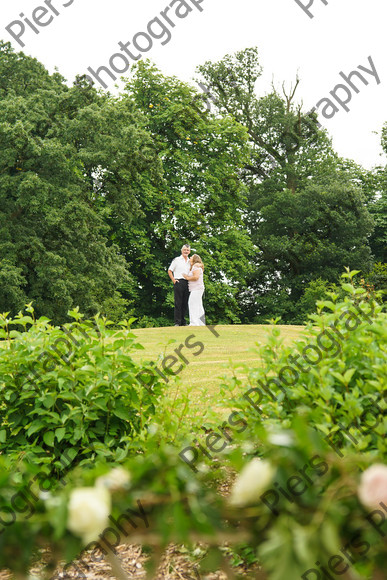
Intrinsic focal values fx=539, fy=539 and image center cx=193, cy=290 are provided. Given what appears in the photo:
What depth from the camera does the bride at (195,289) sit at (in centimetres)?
1312

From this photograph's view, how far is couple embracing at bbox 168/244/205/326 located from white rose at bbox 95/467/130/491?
12.0 meters

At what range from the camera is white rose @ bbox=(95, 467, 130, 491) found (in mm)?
1017

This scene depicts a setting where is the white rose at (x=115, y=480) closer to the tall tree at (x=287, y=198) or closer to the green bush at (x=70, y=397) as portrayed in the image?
the green bush at (x=70, y=397)

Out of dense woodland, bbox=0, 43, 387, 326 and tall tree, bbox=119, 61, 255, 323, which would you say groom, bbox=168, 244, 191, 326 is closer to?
dense woodland, bbox=0, 43, 387, 326

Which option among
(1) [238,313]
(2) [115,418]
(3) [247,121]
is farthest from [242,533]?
(3) [247,121]

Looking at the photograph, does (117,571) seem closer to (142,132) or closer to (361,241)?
(142,132)

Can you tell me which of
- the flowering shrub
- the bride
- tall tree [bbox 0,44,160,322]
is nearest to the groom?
the bride

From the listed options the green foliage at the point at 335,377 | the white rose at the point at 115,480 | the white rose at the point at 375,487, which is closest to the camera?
the white rose at the point at 375,487

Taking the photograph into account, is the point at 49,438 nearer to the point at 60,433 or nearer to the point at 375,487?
the point at 60,433

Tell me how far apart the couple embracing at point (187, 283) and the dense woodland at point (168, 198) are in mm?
5921

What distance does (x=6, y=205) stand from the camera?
758 inches

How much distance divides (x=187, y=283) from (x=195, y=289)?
0.25 metres

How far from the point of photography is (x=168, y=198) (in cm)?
2436

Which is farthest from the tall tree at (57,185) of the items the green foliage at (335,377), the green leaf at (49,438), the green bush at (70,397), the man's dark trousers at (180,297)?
the green foliage at (335,377)
